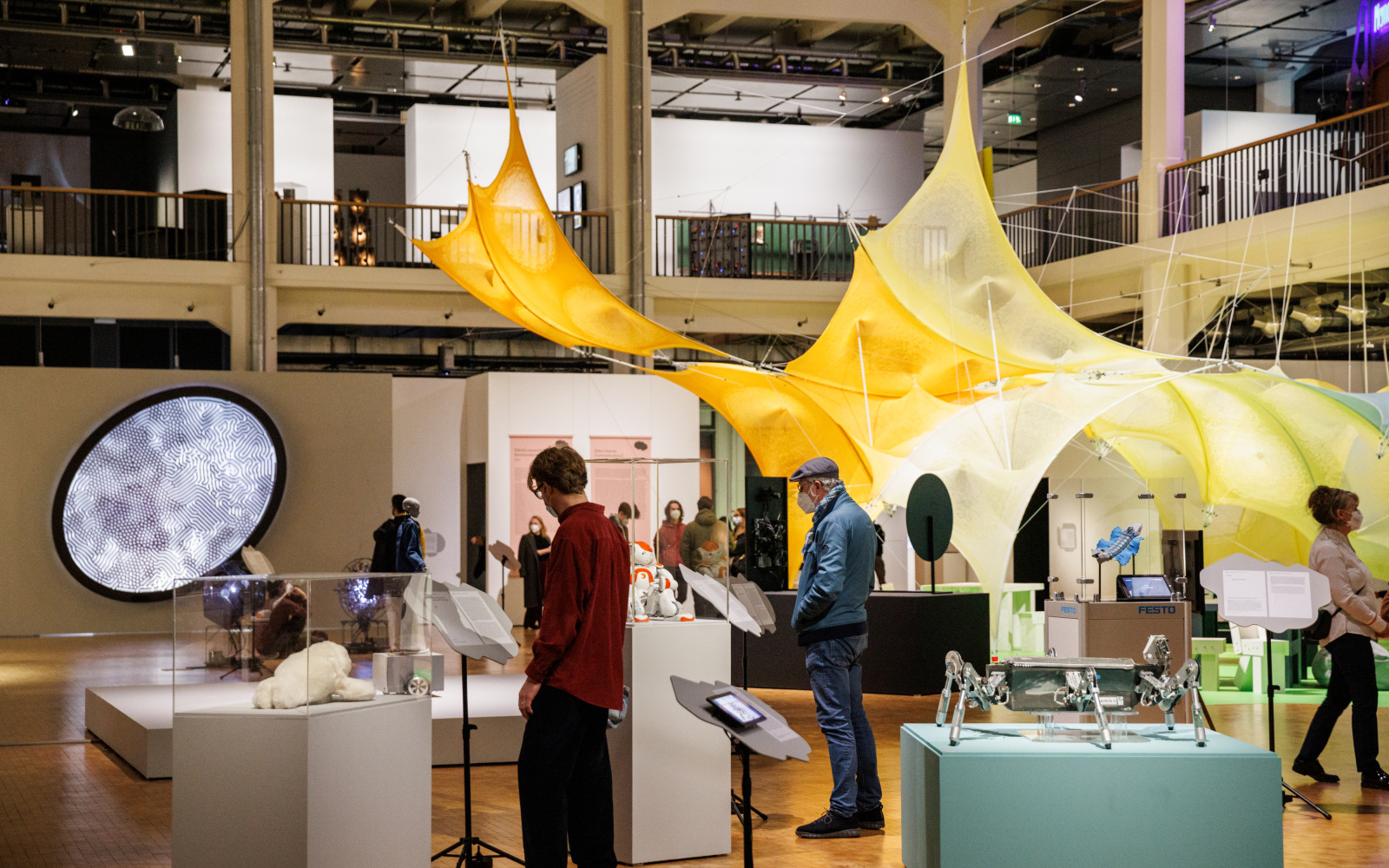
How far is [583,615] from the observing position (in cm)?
342

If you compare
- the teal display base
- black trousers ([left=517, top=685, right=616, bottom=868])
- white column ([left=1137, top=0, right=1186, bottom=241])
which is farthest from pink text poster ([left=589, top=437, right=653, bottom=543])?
white column ([left=1137, top=0, right=1186, bottom=241])

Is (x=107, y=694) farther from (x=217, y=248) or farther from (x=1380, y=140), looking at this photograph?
(x=1380, y=140)

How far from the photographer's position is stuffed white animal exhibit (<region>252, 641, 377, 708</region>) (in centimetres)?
338

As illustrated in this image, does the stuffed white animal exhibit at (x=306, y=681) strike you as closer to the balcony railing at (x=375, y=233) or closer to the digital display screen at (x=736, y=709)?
the digital display screen at (x=736, y=709)

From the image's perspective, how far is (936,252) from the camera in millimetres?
8789

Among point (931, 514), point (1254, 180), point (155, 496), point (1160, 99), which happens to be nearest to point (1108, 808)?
point (931, 514)

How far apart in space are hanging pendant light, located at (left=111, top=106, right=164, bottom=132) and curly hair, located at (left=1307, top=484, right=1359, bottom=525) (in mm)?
→ 15264

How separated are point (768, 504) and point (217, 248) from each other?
910 cm

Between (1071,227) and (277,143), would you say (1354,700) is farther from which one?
(277,143)

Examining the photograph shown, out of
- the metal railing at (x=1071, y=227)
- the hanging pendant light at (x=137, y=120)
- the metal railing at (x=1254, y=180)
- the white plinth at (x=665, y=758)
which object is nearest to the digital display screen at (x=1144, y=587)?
the white plinth at (x=665, y=758)

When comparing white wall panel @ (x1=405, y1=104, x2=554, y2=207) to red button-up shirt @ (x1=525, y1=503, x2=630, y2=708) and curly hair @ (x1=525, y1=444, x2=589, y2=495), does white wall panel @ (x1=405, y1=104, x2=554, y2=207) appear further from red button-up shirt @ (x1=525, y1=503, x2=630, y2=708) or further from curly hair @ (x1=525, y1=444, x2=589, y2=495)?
red button-up shirt @ (x1=525, y1=503, x2=630, y2=708)

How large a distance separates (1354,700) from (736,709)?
3.72 meters

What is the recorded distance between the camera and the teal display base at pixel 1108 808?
334 cm

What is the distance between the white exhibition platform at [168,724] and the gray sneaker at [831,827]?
5.30ft
